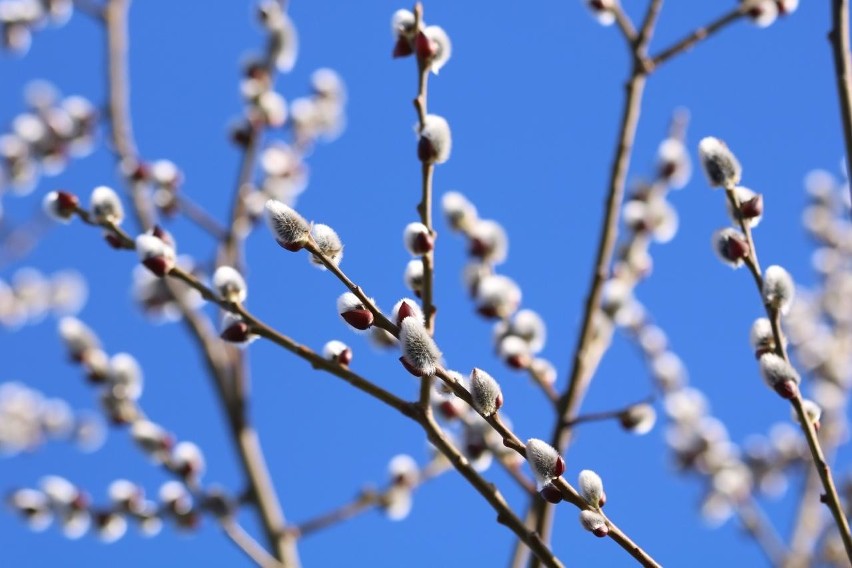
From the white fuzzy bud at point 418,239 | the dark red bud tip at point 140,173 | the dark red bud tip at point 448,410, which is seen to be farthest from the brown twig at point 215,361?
the white fuzzy bud at point 418,239

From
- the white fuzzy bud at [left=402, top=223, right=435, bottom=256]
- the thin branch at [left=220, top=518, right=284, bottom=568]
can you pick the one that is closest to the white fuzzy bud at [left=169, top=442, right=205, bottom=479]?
the thin branch at [left=220, top=518, right=284, bottom=568]

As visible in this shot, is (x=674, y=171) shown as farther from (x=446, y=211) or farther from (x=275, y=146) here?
(x=275, y=146)

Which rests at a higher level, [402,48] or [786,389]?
[402,48]

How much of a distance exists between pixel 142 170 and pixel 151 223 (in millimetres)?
194

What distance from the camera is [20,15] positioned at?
142 inches

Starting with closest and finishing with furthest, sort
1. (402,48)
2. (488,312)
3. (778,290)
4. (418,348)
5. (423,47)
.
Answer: (418,348)
(778,290)
(423,47)
(402,48)
(488,312)

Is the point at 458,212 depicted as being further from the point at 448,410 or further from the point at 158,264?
the point at 158,264

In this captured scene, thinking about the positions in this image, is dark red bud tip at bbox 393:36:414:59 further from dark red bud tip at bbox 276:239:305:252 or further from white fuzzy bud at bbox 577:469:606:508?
white fuzzy bud at bbox 577:469:606:508

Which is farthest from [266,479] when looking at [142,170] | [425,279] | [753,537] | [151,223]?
[753,537]

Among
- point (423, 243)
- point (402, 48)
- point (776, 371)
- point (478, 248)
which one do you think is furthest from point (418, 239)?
point (478, 248)

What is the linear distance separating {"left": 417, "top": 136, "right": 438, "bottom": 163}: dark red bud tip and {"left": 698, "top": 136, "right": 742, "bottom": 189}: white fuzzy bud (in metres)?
0.41

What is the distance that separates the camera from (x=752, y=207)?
58.3 inches

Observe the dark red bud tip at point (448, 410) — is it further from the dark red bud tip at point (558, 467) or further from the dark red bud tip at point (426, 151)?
the dark red bud tip at point (558, 467)

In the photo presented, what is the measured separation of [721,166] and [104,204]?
0.98 m
